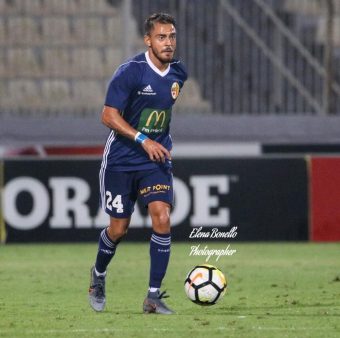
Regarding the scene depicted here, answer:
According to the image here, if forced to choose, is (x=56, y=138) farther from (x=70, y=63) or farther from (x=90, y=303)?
(x=90, y=303)

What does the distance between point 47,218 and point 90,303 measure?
6.36 meters

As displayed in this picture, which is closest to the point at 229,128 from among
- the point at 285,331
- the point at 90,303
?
the point at 90,303

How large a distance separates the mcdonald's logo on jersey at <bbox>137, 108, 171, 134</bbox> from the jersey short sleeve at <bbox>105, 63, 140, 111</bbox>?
0.16 m

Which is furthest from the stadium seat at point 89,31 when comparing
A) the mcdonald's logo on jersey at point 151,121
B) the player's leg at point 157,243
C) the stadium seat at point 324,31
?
the player's leg at point 157,243

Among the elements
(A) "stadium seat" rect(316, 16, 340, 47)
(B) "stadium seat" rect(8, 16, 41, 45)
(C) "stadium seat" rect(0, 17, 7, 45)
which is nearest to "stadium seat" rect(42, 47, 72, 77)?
(B) "stadium seat" rect(8, 16, 41, 45)

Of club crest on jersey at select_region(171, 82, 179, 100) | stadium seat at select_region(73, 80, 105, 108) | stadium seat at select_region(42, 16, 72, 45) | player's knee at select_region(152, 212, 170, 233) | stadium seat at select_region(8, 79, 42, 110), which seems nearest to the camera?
player's knee at select_region(152, 212, 170, 233)

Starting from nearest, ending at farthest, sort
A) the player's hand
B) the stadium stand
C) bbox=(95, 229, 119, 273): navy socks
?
the player's hand
bbox=(95, 229, 119, 273): navy socks
the stadium stand

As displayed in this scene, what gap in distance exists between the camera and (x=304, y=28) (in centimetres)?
1923

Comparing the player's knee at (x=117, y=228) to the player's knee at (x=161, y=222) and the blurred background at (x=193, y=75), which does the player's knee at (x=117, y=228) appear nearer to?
the player's knee at (x=161, y=222)

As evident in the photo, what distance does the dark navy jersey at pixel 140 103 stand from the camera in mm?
8289

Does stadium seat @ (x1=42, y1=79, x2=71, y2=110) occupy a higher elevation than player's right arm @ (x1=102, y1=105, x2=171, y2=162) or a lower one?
lower

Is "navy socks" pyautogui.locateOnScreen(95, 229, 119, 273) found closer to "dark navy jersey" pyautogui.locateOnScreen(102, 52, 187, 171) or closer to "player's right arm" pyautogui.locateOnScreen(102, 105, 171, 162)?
"dark navy jersey" pyautogui.locateOnScreen(102, 52, 187, 171)

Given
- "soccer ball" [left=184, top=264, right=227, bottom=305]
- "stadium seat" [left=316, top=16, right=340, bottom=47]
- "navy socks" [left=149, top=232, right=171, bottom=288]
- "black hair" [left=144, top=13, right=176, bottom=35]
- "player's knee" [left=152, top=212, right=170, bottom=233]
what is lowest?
"soccer ball" [left=184, top=264, right=227, bottom=305]

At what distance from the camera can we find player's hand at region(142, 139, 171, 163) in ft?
26.6
